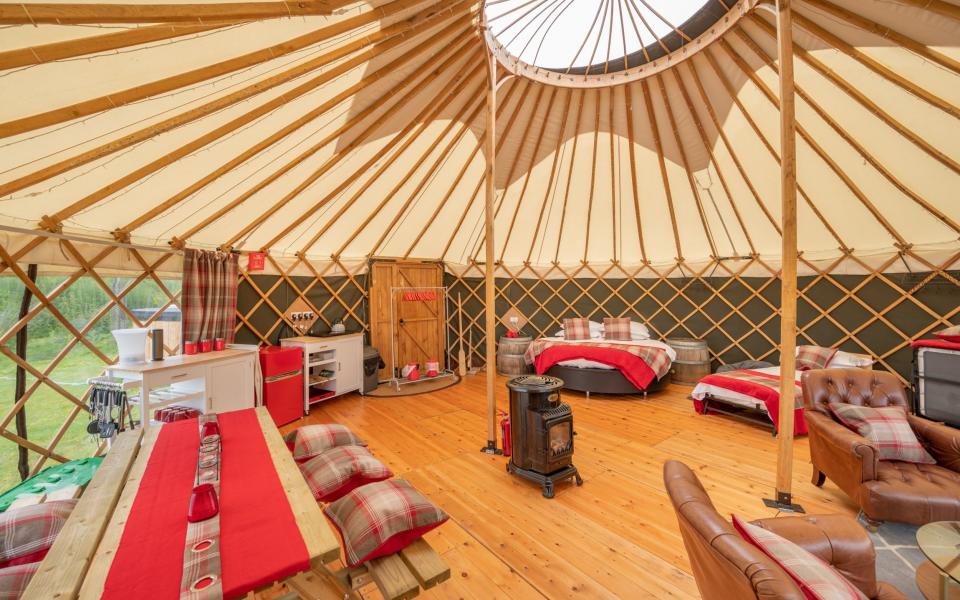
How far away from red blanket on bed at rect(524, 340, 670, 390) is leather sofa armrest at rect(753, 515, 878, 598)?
128 inches

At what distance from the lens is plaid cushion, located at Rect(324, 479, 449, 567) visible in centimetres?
128

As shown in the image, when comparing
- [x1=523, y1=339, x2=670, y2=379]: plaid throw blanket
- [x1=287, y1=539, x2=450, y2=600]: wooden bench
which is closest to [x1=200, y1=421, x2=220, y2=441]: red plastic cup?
[x1=287, y1=539, x2=450, y2=600]: wooden bench

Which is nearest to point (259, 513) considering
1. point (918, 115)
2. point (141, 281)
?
point (141, 281)

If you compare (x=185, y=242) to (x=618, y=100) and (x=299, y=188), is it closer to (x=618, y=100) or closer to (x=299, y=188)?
(x=299, y=188)

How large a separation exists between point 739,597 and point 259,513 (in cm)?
127

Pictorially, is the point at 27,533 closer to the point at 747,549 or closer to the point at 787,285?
the point at 747,549

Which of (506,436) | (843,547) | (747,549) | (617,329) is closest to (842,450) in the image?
(843,547)

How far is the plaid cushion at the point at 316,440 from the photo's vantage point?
1.92m

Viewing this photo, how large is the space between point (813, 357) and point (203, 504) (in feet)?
17.0

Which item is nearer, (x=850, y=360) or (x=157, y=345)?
(x=157, y=345)

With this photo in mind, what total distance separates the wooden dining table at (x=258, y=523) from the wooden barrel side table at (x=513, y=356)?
4459 mm

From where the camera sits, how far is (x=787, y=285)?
2.37 meters

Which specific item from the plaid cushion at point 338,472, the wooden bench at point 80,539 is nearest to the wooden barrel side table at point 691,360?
the plaid cushion at point 338,472

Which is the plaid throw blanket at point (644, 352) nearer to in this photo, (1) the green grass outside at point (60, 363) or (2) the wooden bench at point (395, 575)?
(2) the wooden bench at point (395, 575)
